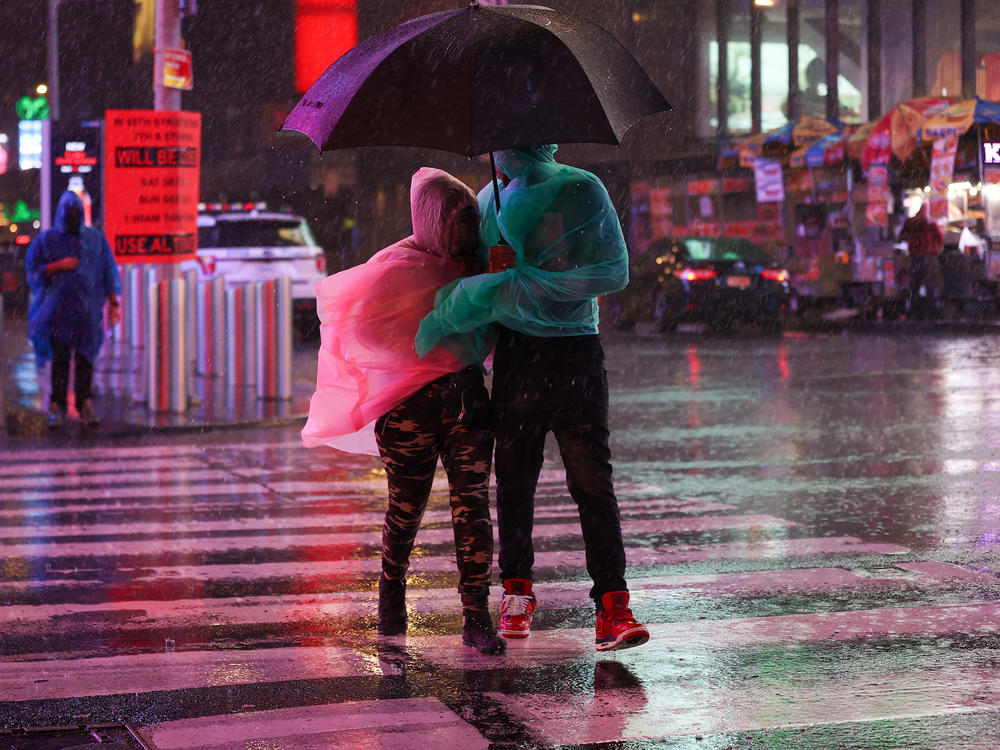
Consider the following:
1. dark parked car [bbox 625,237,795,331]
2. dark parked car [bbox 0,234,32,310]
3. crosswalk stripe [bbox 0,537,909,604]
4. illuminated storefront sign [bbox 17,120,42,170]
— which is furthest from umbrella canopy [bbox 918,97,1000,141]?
illuminated storefront sign [bbox 17,120,42,170]

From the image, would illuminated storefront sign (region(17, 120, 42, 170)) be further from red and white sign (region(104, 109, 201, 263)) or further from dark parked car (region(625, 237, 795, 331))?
red and white sign (region(104, 109, 201, 263))

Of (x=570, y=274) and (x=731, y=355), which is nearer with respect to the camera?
(x=570, y=274)

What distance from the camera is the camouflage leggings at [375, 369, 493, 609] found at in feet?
18.2

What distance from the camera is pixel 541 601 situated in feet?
20.9

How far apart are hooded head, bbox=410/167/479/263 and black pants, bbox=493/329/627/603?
366mm

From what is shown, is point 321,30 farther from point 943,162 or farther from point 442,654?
point 442,654

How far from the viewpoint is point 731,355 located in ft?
68.1

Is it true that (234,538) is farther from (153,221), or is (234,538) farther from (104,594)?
(153,221)

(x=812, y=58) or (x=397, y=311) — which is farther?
(x=812, y=58)

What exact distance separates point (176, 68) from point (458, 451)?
35.5 ft

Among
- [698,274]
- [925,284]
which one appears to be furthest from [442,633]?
[925,284]

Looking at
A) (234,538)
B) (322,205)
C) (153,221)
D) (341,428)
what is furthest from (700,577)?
(322,205)

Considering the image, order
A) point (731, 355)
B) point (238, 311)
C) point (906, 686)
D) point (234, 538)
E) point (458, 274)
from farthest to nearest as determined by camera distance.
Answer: point (731, 355) < point (238, 311) < point (234, 538) < point (458, 274) < point (906, 686)

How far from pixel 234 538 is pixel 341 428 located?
257 cm
